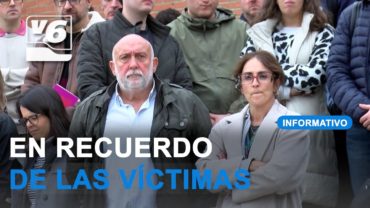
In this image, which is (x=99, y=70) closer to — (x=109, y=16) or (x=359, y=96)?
(x=109, y=16)

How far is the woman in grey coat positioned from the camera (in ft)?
9.52

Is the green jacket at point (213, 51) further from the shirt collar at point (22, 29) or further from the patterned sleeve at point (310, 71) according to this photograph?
the shirt collar at point (22, 29)

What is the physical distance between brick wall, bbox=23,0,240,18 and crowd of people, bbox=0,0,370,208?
0.21ft

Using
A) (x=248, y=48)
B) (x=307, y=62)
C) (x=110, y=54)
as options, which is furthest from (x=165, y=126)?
Result: (x=307, y=62)

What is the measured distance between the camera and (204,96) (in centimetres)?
340

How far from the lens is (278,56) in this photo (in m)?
3.33

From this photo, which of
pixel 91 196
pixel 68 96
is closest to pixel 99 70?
pixel 68 96

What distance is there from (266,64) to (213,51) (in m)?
0.48

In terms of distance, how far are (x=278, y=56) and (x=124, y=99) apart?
657 millimetres

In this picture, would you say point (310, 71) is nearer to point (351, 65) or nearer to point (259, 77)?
point (351, 65)

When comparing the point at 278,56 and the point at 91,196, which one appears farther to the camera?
the point at 278,56

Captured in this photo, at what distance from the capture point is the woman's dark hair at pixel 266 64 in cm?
304

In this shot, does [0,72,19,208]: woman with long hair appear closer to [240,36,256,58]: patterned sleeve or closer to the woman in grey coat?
the woman in grey coat

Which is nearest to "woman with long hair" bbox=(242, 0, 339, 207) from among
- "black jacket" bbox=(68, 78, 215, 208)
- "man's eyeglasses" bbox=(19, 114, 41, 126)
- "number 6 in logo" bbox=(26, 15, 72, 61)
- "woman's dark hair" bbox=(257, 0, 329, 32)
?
"woman's dark hair" bbox=(257, 0, 329, 32)
